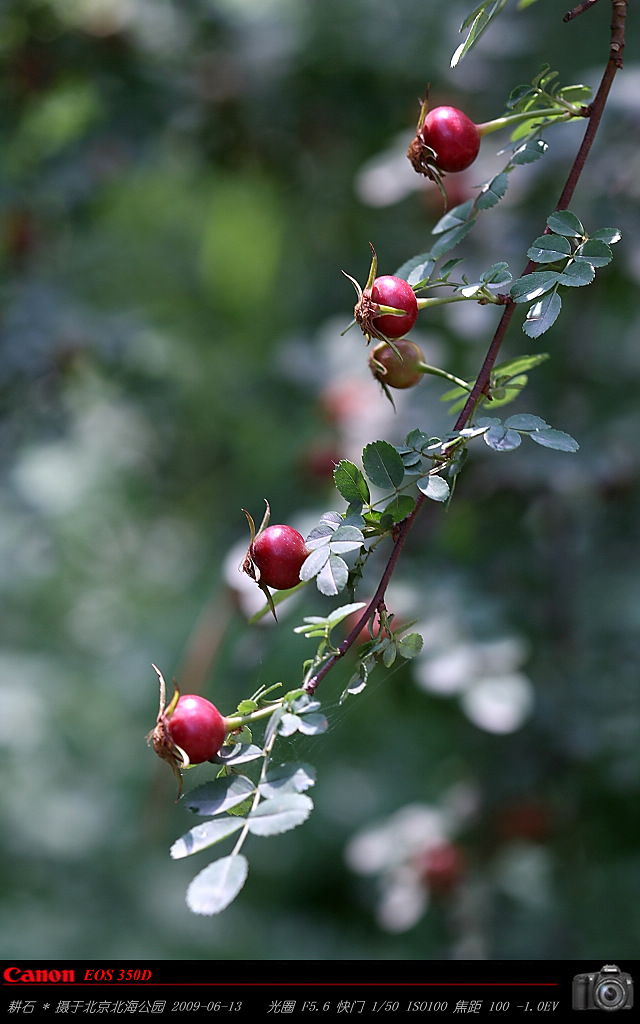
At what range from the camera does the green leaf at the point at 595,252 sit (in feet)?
1.37

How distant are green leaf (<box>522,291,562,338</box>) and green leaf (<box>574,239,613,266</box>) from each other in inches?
0.9

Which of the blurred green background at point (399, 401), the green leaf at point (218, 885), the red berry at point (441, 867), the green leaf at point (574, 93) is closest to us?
the green leaf at point (218, 885)

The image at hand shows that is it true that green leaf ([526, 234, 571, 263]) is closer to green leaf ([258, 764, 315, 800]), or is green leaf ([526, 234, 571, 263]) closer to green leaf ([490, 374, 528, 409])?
green leaf ([490, 374, 528, 409])

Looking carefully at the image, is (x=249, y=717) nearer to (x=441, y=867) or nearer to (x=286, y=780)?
(x=286, y=780)

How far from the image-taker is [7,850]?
2121 millimetres

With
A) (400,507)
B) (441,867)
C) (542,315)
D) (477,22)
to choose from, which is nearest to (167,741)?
(400,507)

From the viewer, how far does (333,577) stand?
0.39 meters

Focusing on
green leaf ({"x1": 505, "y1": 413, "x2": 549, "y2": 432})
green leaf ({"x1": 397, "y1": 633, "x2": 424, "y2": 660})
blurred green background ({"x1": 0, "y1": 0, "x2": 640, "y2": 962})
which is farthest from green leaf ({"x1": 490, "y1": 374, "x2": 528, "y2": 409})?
blurred green background ({"x1": 0, "y1": 0, "x2": 640, "y2": 962})
